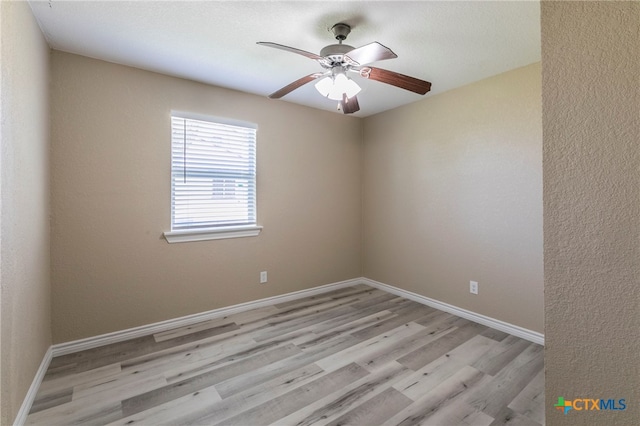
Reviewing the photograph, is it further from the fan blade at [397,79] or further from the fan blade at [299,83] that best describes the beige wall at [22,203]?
the fan blade at [397,79]

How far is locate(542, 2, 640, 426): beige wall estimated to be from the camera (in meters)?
0.70

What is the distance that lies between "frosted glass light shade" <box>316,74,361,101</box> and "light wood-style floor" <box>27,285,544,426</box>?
6.48ft

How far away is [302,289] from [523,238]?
239 cm

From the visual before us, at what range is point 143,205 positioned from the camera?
2674mm

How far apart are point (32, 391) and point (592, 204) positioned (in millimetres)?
2887

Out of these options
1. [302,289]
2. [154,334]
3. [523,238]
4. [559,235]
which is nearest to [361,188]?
[302,289]

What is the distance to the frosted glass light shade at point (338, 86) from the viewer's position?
6.64 ft

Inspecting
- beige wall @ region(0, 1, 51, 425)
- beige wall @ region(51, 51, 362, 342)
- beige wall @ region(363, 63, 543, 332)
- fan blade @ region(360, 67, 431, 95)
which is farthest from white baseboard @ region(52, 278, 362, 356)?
fan blade @ region(360, 67, 431, 95)

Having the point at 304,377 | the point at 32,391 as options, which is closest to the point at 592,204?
the point at 304,377

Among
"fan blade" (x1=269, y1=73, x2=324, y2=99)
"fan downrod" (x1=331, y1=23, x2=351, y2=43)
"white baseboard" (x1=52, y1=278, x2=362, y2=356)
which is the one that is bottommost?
"white baseboard" (x1=52, y1=278, x2=362, y2=356)

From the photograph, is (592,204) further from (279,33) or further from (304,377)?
(279,33)

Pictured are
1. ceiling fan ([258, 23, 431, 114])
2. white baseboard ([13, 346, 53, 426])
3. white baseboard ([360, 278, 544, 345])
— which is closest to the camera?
white baseboard ([13, 346, 53, 426])

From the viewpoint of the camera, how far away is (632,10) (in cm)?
69

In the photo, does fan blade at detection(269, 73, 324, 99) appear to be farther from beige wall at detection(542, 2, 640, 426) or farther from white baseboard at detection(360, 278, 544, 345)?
white baseboard at detection(360, 278, 544, 345)
